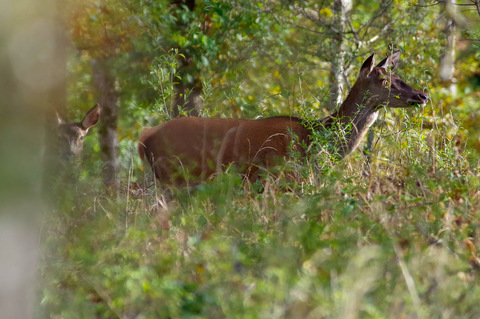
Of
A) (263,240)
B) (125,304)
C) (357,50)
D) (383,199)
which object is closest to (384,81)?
(357,50)

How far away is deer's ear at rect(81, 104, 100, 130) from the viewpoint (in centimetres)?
958

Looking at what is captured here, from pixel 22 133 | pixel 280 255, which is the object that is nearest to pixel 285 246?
pixel 280 255

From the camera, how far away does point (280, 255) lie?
3.66 metres

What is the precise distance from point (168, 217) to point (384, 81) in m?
3.90

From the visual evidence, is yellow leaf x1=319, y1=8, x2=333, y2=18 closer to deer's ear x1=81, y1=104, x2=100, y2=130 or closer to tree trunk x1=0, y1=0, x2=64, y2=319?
deer's ear x1=81, y1=104, x2=100, y2=130

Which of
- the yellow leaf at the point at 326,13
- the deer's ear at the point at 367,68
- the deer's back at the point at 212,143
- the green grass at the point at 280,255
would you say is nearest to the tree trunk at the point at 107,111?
the deer's back at the point at 212,143

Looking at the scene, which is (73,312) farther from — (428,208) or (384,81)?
(384,81)

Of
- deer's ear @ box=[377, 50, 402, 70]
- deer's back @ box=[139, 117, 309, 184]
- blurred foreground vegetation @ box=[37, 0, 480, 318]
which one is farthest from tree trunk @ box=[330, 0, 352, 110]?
blurred foreground vegetation @ box=[37, 0, 480, 318]

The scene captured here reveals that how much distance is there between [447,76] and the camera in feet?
57.0

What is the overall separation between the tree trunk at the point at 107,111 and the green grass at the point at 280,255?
6.11 metres

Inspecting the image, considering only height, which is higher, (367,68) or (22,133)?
(22,133)

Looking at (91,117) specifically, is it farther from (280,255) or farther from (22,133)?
(22,133)

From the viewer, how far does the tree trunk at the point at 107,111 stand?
11.4 m

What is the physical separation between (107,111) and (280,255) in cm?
921
